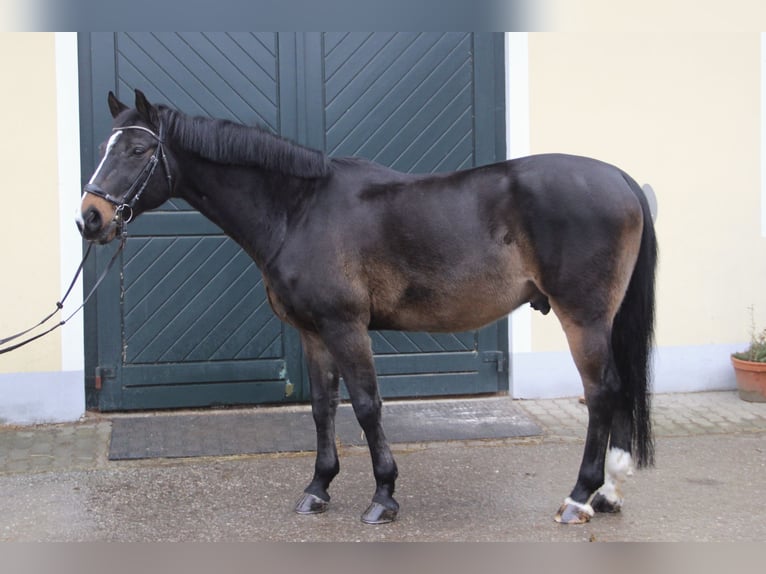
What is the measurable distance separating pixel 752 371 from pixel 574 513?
2879 millimetres

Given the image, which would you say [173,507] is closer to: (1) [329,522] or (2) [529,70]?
(1) [329,522]

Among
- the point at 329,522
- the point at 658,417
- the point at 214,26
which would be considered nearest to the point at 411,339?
the point at 658,417

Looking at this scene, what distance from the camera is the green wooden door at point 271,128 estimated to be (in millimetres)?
6301

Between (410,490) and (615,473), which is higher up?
(615,473)

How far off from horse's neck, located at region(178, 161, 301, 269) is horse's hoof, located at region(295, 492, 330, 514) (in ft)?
3.89

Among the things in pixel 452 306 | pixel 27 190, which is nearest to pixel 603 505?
pixel 452 306

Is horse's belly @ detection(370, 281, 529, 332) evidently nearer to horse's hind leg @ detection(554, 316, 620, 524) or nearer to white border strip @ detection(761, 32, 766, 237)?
horse's hind leg @ detection(554, 316, 620, 524)

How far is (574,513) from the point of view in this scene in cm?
425

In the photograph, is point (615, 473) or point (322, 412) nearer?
point (615, 473)

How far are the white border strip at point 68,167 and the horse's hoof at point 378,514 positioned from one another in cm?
283

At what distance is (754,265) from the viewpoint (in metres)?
6.83

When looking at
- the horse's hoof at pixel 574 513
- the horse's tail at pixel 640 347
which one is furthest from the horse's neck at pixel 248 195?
the horse's hoof at pixel 574 513

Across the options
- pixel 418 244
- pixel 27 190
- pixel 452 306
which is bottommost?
pixel 452 306

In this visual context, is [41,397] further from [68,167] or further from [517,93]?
[517,93]
